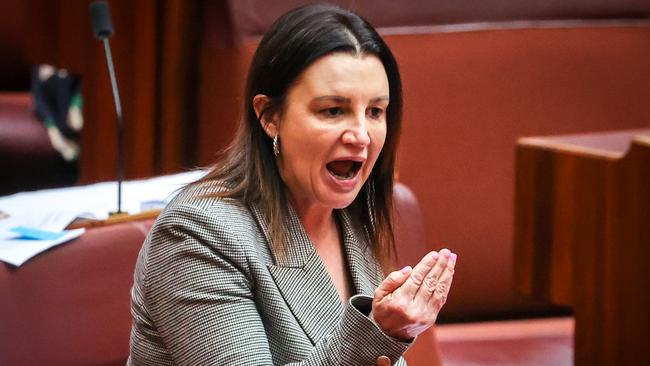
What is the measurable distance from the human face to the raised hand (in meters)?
0.17

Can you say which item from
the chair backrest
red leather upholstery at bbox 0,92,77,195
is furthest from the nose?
red leather upholstery at bbox 0,92,77,195

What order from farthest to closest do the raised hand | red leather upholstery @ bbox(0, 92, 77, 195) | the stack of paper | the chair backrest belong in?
red leather upholstery @ bbox(0, 92, 77, 195), the chair backrest, the stack of paper, the raised hand

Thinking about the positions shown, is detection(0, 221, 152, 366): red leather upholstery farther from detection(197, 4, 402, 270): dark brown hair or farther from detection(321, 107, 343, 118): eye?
detection(321, 107, 343, 118): eye

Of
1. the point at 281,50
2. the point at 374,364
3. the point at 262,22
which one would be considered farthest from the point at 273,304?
the point at 262,22

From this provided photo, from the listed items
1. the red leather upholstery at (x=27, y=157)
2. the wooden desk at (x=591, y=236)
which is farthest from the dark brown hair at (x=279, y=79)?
the red leather upholstery at (x=27, y=157)

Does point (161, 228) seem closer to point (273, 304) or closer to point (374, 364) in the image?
point (273, 304)

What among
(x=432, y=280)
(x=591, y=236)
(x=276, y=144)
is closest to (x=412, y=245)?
(x=591, y=236)

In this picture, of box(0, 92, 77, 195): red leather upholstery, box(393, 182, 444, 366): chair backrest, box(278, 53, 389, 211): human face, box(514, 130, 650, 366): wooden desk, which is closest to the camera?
box(278, 53, 389, 211): human face

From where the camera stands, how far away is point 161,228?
1200mm

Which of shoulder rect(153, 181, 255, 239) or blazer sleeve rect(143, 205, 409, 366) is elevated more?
shoulder rect(153, 181, 255, 239)

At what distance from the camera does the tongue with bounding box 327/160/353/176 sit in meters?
1.28

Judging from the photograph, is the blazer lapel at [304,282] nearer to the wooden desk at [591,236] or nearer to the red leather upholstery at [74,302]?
the red leather upholstery at [74,302]

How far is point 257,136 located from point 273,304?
20 cm

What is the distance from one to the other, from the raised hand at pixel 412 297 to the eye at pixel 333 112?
0.21m
